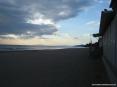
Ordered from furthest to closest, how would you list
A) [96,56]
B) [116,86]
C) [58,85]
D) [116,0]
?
[96,56], [58,85], [116,86], [116,0]

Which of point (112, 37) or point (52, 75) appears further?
point (52, 75)

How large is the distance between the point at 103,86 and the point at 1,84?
12.5 ft

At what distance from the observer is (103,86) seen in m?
6.90

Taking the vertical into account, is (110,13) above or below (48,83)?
above

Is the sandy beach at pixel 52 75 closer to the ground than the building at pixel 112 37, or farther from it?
closer to the ground

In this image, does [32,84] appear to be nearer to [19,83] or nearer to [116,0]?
[19,83]

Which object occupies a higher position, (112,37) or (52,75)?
(112,37)

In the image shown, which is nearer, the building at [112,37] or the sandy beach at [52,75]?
the building at [112,37]

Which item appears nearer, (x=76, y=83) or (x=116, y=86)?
(x=116, y=86)

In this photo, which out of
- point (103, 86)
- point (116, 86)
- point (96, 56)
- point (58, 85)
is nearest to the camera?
point (116, 86)

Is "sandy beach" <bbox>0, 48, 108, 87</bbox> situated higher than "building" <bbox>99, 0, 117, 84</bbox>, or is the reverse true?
"building" <bbox>99, 0, 117, 84</bbox>

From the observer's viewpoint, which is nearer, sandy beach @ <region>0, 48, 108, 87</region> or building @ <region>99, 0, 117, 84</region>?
building @ <region>99, 0, 117, 84</region>

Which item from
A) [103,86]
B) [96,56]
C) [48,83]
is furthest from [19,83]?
[96,56]

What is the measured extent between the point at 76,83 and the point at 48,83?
3.58 ft
